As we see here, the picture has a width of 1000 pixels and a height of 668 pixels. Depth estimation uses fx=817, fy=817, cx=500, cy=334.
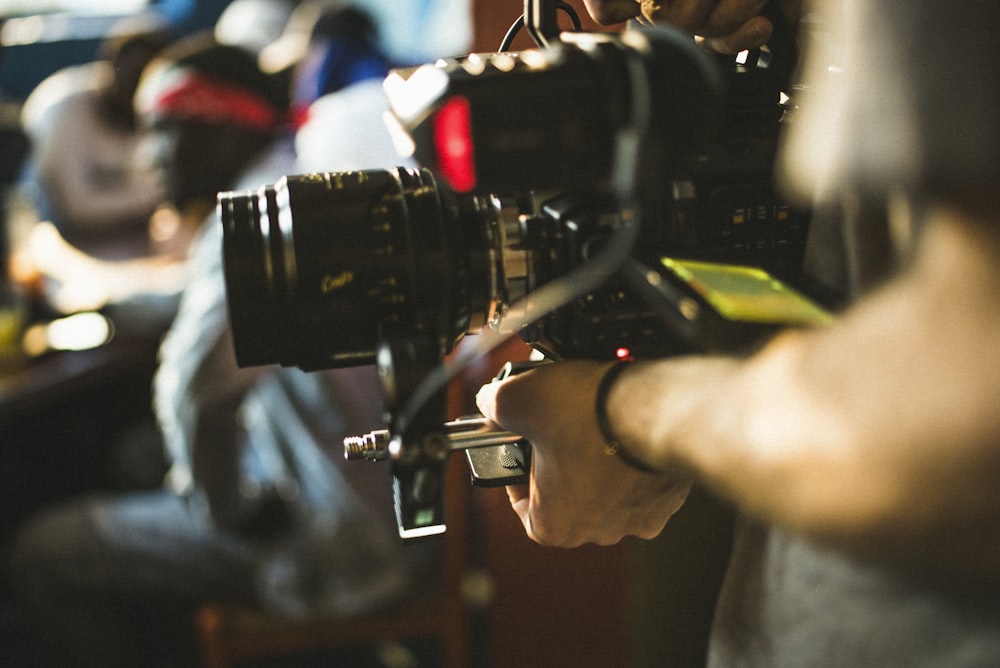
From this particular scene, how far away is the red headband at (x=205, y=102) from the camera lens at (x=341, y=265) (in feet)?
4.48

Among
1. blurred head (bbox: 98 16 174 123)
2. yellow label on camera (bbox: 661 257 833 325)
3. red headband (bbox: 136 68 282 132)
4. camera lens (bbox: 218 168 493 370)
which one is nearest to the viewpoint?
yellow label on camera (bbox: 661 257 833 325)

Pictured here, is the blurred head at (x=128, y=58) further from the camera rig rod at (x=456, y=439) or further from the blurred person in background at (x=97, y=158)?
the camera rig rod at (x=456, y=439)

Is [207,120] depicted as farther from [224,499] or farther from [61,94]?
[61,94]

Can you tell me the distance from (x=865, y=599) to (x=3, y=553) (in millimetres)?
2076

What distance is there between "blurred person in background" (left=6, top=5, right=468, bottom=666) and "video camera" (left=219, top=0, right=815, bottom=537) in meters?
0.89

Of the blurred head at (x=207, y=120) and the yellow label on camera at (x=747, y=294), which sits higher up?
the blurred head at (x=207, y=120)

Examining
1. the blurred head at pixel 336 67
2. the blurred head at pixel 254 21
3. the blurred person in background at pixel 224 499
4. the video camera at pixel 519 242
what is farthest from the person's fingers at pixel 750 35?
Result: the blurred head at pixel 254 21

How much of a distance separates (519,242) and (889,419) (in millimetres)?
304

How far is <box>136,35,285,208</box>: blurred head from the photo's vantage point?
182cm

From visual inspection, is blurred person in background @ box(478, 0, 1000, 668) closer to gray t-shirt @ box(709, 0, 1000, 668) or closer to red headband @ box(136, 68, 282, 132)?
gray t-shirt @ box(709, 0, 1000, 668)

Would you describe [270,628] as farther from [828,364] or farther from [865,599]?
[828,364]

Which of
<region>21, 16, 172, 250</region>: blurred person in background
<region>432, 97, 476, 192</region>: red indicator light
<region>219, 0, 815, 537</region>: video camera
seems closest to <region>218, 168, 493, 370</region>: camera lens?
<region>219, 0, 815, 537</region>: video camera

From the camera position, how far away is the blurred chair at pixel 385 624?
1473mm

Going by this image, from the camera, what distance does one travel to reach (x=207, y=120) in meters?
1.82
